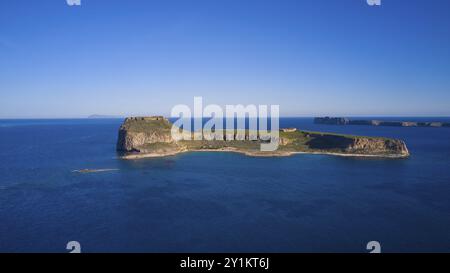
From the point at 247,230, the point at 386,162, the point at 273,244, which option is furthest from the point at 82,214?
the point at 386,162

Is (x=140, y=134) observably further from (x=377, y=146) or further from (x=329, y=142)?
(x=377, y=146)

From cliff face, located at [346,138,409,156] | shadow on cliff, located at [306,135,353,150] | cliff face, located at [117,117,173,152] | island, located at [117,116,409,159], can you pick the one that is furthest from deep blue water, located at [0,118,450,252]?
shadow on cliff, located at [306,135,353,150]

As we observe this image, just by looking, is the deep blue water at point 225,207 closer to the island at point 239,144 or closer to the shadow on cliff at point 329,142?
the island at point 239,144
